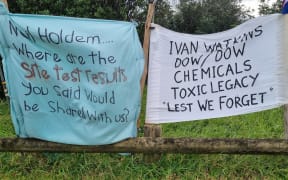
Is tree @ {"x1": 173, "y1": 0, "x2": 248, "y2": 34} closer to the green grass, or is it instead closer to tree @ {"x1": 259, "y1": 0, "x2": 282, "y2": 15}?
tree @ {"x1": 259, "y1": 0, "x2": 282, "y2": 15}

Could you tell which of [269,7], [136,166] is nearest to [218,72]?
[136,166]

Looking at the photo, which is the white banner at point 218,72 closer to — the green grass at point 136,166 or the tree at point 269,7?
the green grass at point 136,166

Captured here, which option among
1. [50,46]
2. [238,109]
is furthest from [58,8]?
[238,109]

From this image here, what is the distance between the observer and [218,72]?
4164 millimetres

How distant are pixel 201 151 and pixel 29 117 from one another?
66.3 inches

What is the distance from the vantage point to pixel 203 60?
165 inches

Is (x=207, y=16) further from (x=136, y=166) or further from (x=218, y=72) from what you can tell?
(x=136, y=166)

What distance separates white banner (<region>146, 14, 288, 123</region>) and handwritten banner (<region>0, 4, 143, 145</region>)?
0.28 m

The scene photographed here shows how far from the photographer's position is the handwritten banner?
3910 millimetres

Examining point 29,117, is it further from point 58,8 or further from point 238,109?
point 58,8

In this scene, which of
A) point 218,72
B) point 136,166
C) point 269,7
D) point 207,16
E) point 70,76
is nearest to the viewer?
point 70,76

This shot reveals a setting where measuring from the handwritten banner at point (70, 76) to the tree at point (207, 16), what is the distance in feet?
38.8

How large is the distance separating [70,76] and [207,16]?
12554 mm

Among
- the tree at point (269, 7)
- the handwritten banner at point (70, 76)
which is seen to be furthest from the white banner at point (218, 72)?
the tree at point (269, 7)
